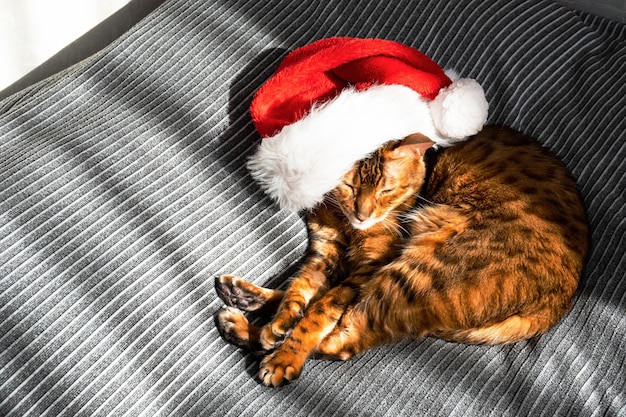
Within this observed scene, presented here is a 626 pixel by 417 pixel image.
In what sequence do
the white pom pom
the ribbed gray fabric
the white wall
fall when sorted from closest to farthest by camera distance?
1. the ribbed gray fabric
2. the white pom pom
3. the white wall

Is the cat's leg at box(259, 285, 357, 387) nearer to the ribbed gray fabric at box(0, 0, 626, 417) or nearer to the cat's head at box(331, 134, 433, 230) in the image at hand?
the ribbed gray fabric at box(0, 0, 626, 417)

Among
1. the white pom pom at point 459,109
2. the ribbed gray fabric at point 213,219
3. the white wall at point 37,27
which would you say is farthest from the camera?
the white wall at point 37,27

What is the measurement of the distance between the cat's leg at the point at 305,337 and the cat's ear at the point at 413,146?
1.00 ft

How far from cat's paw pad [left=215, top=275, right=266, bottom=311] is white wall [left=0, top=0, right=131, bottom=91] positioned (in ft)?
2.65

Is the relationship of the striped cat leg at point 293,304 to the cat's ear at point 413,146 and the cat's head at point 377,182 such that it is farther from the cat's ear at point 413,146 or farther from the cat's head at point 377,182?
the cat's ear at point 413,146

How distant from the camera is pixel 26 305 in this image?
1.23 metres

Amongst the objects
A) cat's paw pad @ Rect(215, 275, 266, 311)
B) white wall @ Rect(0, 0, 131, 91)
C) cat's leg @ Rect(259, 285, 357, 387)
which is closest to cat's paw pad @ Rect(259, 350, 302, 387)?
cat's leg @ Rect(259, 285, 357, 387)

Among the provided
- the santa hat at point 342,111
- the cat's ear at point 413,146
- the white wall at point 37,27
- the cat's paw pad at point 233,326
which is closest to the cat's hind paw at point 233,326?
the cat's paw pad at point 233,326

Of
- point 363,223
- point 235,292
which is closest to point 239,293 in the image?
point 235,292

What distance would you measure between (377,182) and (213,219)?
0.36m

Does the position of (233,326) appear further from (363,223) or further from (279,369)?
(363,223)

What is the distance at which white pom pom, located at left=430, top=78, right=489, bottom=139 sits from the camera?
53.0 inches

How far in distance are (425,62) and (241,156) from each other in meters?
0.45

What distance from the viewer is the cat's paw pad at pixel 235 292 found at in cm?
136
